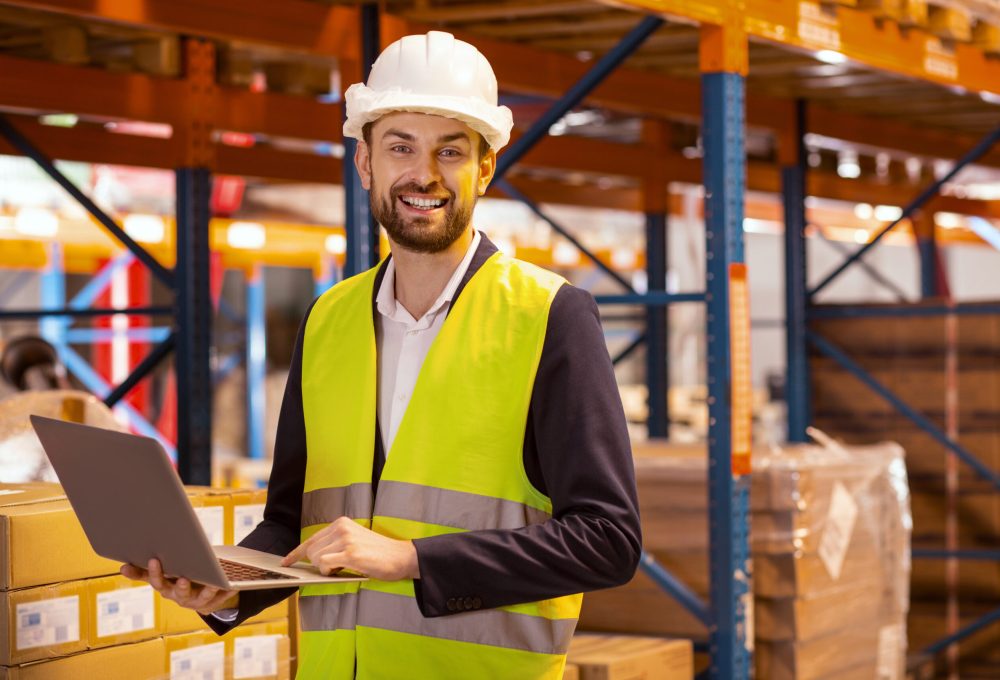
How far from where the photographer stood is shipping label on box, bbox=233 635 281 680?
162 inches

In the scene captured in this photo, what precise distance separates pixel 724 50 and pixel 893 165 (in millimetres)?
7458

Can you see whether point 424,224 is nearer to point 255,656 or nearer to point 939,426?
point 255,656

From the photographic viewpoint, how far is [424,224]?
2.62 meters

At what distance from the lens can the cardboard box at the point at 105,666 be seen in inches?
137

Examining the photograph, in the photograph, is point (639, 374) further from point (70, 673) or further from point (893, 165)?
point (70, 673)

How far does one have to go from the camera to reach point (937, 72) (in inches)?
269

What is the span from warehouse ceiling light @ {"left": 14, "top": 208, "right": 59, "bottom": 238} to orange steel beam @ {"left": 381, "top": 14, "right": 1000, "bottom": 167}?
6498mm

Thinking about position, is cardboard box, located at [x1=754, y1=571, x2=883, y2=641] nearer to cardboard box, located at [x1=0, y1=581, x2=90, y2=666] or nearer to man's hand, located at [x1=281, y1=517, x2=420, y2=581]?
cardboard box, located at [x1=0, y1=581, x2=90, y2=666]

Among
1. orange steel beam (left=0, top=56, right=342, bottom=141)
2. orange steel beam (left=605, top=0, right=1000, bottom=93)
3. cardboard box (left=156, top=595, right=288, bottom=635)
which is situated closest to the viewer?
cardboard box (left=156, top=595, right=288, bottom=635)

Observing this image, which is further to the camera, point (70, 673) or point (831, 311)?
point (831, 311)

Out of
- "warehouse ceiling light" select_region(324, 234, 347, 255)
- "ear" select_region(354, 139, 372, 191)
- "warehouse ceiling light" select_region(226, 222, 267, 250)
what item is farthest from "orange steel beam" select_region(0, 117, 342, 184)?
"warehouse ceiling light" select_region(324, 234, 347, 255)

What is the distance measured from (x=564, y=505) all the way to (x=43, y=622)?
1609 mm

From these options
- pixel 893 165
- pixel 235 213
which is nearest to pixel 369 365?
pixel 893 165

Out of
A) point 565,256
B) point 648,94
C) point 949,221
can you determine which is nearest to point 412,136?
point 648,94
